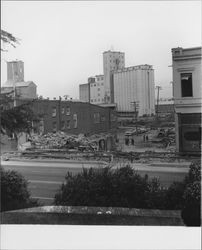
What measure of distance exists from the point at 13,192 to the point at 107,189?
0.68m

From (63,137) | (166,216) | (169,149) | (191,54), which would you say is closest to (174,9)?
(191,54)

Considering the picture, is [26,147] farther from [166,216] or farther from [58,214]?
[166,216]

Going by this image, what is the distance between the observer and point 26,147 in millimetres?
2824

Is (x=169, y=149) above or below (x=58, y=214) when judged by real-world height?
above

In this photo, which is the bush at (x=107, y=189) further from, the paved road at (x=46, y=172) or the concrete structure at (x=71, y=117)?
the concrete structure at (x=71, y=117)

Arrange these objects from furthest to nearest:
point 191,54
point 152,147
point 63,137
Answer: point 63,137 → point 152,147 → point 191,54

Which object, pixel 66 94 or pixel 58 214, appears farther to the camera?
pixel 66 94

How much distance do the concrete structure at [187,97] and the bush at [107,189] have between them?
353mm

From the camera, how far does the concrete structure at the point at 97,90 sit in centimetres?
279

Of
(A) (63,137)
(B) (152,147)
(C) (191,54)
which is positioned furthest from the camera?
(A) (63,137)

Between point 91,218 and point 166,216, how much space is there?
1.57 feet

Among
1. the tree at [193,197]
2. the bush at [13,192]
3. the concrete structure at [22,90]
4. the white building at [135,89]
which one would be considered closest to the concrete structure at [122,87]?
the white building at [135,89]

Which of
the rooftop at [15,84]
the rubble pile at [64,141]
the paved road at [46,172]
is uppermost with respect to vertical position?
the rooftop at [15,84]

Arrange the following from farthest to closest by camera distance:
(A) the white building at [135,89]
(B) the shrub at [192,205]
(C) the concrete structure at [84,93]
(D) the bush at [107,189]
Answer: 1. (C) the concrete structure at [84,93]
2. (A) the white building at [135,89]
3. (D) the bush at [107,189]
4. (B) the shrub at [192,205]
